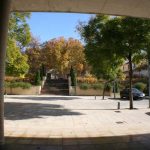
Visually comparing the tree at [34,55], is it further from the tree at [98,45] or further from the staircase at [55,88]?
the tree at [98,45]

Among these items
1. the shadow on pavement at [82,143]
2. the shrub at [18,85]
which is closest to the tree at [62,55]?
the shrub at [18,85]

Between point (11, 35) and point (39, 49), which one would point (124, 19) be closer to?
point (11, 35)

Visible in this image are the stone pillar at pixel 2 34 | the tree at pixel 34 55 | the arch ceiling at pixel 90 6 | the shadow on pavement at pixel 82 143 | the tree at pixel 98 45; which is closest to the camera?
the shadow on pavement at pixel 82 143

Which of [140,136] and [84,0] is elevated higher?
[84,0]

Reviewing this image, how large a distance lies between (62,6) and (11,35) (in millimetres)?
12768

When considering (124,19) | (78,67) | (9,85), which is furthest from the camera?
(78,67)

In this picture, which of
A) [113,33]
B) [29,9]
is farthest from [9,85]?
[29,9]

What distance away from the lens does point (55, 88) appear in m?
Result: 52.3

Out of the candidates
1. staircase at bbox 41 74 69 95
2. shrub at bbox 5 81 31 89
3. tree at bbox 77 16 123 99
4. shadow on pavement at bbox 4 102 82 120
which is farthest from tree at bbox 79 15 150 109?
staircase at bbox 41 74 69 95

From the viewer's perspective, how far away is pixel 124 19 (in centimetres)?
2236

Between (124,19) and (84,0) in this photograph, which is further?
(124,19)

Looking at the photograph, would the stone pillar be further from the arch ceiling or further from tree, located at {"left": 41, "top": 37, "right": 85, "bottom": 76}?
tree, located at {"left": 41, "top": 37, "right": 85, "bottom": 76}

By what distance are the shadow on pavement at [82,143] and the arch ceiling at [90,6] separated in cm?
389

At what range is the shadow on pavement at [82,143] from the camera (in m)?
9.02
